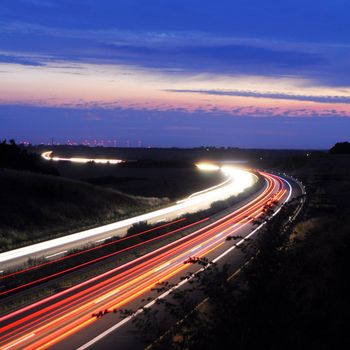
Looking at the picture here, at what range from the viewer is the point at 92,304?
18266 mm

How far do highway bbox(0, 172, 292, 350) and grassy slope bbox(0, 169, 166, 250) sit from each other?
10646 millimetres

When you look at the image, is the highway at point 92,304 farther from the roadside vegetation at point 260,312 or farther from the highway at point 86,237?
the highway at point 86,237

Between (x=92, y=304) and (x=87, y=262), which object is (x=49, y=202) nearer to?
(x=87, y=262)

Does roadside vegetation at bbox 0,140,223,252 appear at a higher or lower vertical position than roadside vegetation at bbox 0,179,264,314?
lower

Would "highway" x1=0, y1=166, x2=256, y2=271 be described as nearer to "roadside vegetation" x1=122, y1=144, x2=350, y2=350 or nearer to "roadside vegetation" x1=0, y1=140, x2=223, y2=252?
"roadside vegetation" x1=0, y1=140, x2=223, y2=252

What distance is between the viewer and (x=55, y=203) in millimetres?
49094

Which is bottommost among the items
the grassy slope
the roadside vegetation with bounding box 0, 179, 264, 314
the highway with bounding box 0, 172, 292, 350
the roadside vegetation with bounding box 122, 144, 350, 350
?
the grassy slope

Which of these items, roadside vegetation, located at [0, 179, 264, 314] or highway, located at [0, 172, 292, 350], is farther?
roadside vegetation, located at [0, 179, 264, 314]

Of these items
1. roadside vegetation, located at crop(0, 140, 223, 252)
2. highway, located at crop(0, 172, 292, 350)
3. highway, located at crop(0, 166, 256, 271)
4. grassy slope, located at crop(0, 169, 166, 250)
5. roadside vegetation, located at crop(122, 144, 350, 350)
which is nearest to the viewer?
roadside vegetation, located at crop(122, 144, 350, 350)

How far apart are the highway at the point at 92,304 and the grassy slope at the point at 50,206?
10646 millimetres

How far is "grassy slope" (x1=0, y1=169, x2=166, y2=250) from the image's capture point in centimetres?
4012

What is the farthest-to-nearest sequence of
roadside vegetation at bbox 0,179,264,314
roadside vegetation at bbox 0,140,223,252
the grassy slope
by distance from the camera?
1. roadside vegetation at bbox 0,140,223,252
2. the grassy slope
3. roadside vegetation at bbox 0,179,264,314

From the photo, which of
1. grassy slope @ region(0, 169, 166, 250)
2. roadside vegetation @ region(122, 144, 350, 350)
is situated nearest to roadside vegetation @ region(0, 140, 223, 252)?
grassy slope @ region(0, 169, 166, 250)

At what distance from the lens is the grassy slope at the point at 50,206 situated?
40125 millimetres
